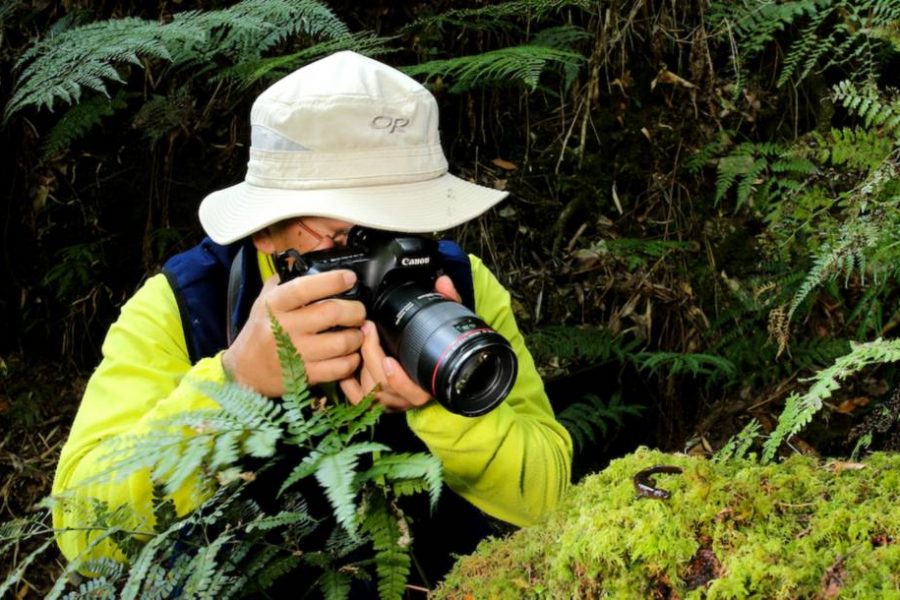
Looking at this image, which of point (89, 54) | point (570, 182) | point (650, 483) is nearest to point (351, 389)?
point (650, 483)

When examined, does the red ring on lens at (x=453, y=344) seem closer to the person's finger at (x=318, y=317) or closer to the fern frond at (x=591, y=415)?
the person's finger at (x=318, y=317)

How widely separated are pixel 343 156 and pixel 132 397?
0.77 metres

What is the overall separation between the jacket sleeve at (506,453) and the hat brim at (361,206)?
40 cm

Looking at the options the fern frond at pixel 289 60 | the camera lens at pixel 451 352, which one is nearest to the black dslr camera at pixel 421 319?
the camera lens at pixel 451 352

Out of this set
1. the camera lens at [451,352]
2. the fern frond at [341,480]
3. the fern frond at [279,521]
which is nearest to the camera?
the fern frond at [341,480]

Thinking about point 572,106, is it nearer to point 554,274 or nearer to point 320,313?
point 554,274

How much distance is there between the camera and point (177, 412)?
1.60 m

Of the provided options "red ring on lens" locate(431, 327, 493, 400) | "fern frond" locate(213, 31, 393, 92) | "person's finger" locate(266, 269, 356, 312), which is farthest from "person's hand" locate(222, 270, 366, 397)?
"fern frond" locate(213, 31, 393, 92)

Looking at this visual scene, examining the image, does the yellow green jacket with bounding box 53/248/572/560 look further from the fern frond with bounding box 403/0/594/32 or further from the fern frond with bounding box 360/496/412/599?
the fern frond with bounding box 403/0/594/32

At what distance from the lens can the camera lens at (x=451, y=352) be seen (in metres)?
1.46

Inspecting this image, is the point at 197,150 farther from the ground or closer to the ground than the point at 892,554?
closer to the ground

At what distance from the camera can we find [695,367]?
2922 millimetres

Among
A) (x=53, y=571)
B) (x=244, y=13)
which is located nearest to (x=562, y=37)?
(x=244, y=13)

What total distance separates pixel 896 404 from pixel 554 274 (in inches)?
92.1
